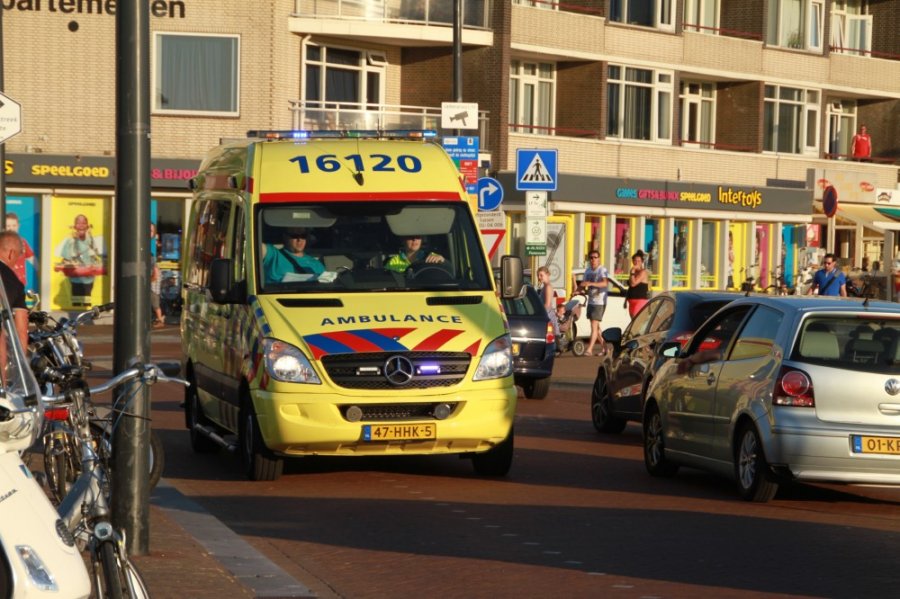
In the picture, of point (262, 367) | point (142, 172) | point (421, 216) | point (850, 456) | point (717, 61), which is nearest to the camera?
point (142, 172)

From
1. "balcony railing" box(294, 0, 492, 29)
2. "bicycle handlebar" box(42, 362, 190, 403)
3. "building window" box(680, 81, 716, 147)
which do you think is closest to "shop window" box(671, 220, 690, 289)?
"building window" box(680, 81, 716, 147)

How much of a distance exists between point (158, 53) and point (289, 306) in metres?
28.2

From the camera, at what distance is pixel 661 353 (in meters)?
14.8

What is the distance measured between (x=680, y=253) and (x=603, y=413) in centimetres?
3269

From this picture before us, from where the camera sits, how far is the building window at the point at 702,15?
5094cm

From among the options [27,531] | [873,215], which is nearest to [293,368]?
[27,531]

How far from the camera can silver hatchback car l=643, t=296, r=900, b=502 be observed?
12.1 meters

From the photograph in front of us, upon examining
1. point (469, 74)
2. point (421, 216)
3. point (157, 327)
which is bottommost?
point (157, 327)

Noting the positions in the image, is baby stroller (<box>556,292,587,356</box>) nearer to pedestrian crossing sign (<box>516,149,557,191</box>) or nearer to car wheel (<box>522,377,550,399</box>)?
pedestrian crossing sign (<box>516,149,557,191</box>)

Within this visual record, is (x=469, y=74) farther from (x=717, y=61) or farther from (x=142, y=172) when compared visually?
(x=142, y=172)

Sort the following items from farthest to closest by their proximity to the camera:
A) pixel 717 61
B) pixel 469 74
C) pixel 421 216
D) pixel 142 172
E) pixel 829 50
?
1. pixel 829 50
2. pixel 717 61
3. pixel 469 74
4. pixel 421 216
5. pixel 142 172

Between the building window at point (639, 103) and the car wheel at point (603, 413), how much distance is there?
30089 millimetres

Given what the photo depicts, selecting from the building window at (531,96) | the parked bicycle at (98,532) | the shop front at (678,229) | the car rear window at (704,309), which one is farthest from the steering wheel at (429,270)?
the building window at (531,96)

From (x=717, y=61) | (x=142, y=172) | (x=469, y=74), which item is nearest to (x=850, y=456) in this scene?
(x=142, y=172)
